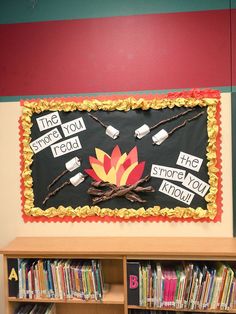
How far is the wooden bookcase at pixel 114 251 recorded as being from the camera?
171 centimetres

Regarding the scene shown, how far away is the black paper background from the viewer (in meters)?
1.96

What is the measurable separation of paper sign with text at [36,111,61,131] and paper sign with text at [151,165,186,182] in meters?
0.79

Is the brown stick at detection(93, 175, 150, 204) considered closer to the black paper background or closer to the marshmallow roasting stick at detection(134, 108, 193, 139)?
the black paper background

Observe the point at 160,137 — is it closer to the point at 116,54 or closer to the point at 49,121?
the point at 116,54

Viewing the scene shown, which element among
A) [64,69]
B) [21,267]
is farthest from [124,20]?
[21,267]

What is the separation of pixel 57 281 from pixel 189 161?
121cm

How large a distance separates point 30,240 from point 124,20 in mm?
1722

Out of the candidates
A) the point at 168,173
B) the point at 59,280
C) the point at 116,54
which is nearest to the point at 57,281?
the point at 59,280

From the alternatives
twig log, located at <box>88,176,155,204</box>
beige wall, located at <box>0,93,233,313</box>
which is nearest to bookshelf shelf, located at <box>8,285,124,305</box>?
beige wall, located at <box>0,93,233,313</box>

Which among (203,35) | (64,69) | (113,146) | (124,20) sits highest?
(124,20)

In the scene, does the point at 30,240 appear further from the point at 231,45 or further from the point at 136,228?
Answer: the point at 231,45

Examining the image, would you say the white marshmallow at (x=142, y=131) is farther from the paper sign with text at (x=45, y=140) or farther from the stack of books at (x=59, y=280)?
the stack of books at (x=59, y=280)

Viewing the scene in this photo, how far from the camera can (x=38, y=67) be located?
2.07 m

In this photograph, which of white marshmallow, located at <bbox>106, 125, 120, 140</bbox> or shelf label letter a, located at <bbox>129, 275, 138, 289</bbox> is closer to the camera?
shelf label letter a, located at <bbox>129, 275, 138, 289</bbox>
